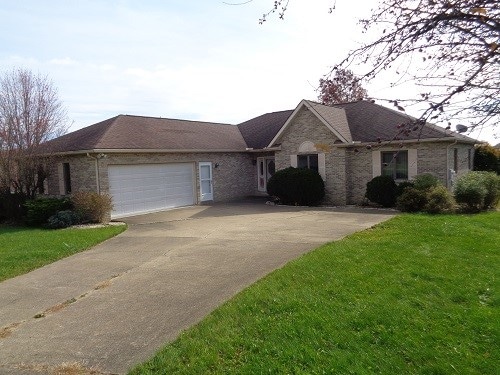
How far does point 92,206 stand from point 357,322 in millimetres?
13096

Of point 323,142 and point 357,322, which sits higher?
point 323,142

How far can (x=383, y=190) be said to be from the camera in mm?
17875

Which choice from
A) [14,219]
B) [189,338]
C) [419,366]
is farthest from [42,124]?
[419,366]

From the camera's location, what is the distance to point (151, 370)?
4.52 meters

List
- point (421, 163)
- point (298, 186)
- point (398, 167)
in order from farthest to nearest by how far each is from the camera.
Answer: point (298, 186), point (398, 167), point (421, 163)

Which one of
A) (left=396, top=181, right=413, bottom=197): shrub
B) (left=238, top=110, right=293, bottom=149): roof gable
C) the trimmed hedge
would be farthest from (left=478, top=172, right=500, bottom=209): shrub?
(left=238, top=110, right=293, bottom=149): roof gable

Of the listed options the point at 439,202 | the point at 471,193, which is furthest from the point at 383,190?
the point at 471,193

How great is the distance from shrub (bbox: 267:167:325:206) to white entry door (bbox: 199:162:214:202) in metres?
3.68

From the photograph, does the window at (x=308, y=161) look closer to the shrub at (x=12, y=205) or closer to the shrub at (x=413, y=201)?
the shrub at (x=413, y=201)

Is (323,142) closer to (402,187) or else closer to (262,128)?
(402,187)

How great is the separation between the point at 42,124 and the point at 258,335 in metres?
16.4

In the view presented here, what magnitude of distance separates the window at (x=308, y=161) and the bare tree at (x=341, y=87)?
16.6 metres

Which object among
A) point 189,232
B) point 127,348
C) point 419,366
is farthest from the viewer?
point 189,232

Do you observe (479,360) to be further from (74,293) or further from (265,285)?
(74,293)
